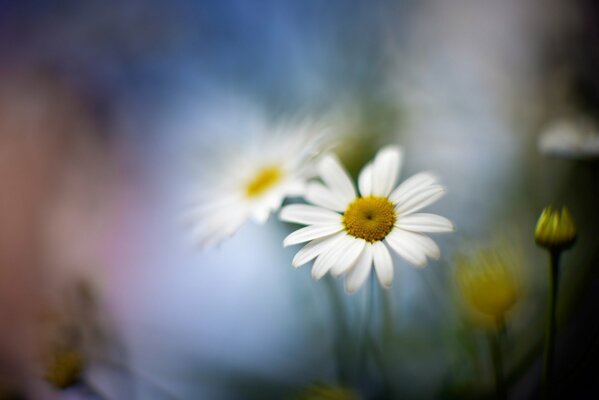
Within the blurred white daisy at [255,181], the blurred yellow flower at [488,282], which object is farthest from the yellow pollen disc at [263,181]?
the blurred yellow flower at [488,282]

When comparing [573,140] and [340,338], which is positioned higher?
[573,140]

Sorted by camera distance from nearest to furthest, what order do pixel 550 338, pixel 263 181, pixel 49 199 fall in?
pixel 550 338 → pixel 263 181 → pixel 49 199

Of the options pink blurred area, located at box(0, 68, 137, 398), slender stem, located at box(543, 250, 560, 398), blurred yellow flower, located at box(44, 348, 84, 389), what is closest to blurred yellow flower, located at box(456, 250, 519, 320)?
slender stem, located at box(543, 250, 560, 398)

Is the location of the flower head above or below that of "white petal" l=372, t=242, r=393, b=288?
above

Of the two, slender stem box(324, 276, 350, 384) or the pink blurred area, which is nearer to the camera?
slender stem box(324, 276, 350, 384)

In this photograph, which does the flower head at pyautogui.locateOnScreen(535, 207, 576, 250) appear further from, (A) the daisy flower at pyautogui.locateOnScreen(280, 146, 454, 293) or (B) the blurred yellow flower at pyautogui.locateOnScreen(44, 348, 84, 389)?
(B) the blurred yellow flower at pyautogui.locateOnScreen(44, 348, 84, 389)

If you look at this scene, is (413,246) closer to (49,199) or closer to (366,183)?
(366,183)

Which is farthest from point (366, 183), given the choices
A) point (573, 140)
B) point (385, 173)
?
point (573, 140)
